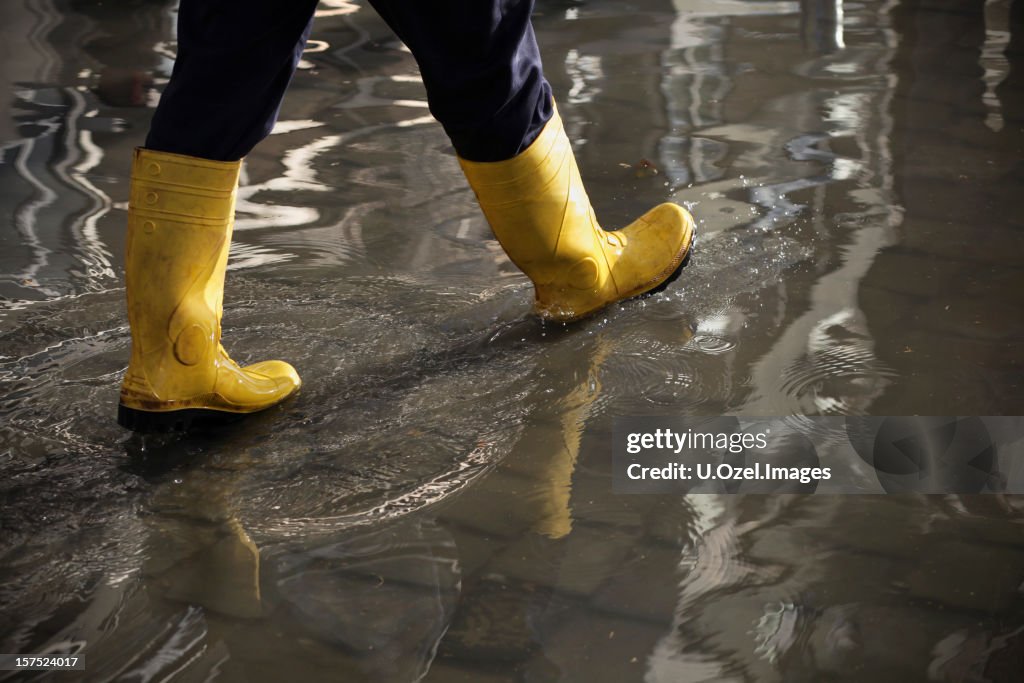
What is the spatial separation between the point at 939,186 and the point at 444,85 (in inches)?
53.0

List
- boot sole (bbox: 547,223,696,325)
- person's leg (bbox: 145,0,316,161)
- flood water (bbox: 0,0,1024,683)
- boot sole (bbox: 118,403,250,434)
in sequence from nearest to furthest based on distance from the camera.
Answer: flood water (bbox: 0,0,1024,683) < person's leg (bbox: 145,0,316,161) < boot sole (bbox: 118,403,250,434) < boot sole (bbox: 547,223,696,325)

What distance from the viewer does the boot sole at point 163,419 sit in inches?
63.1

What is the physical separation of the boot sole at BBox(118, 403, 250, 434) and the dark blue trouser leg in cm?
38

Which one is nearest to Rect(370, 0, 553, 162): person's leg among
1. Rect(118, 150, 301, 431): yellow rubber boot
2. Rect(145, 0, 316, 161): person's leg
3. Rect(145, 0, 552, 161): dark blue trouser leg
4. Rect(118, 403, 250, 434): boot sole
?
Rect(145, 0, 552, 161): dark blue trouser leg

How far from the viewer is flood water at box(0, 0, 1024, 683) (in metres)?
1.22

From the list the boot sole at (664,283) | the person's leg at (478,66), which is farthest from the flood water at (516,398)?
the person's leg at (478,66)

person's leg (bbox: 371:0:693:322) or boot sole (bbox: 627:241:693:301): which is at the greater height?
person's leg (bbox: 371:0:693:322)

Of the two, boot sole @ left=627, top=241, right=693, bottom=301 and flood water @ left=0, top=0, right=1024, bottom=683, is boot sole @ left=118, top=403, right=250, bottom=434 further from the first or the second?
boot sole @ left=627, top=241, right=693, bottom=301

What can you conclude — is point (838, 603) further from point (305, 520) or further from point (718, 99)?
point (718, 99)

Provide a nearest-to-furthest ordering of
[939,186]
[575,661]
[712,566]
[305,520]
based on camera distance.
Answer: [575,661] < [712,566] < [305,520] < [939,186]

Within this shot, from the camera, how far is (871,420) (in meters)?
1.58

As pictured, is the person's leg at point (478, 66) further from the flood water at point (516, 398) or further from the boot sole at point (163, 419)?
the boot sole at point (163, 419)

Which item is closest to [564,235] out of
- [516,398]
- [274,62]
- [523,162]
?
[523,162]

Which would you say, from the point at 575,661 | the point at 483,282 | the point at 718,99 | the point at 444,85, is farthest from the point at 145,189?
the point at 718,99
